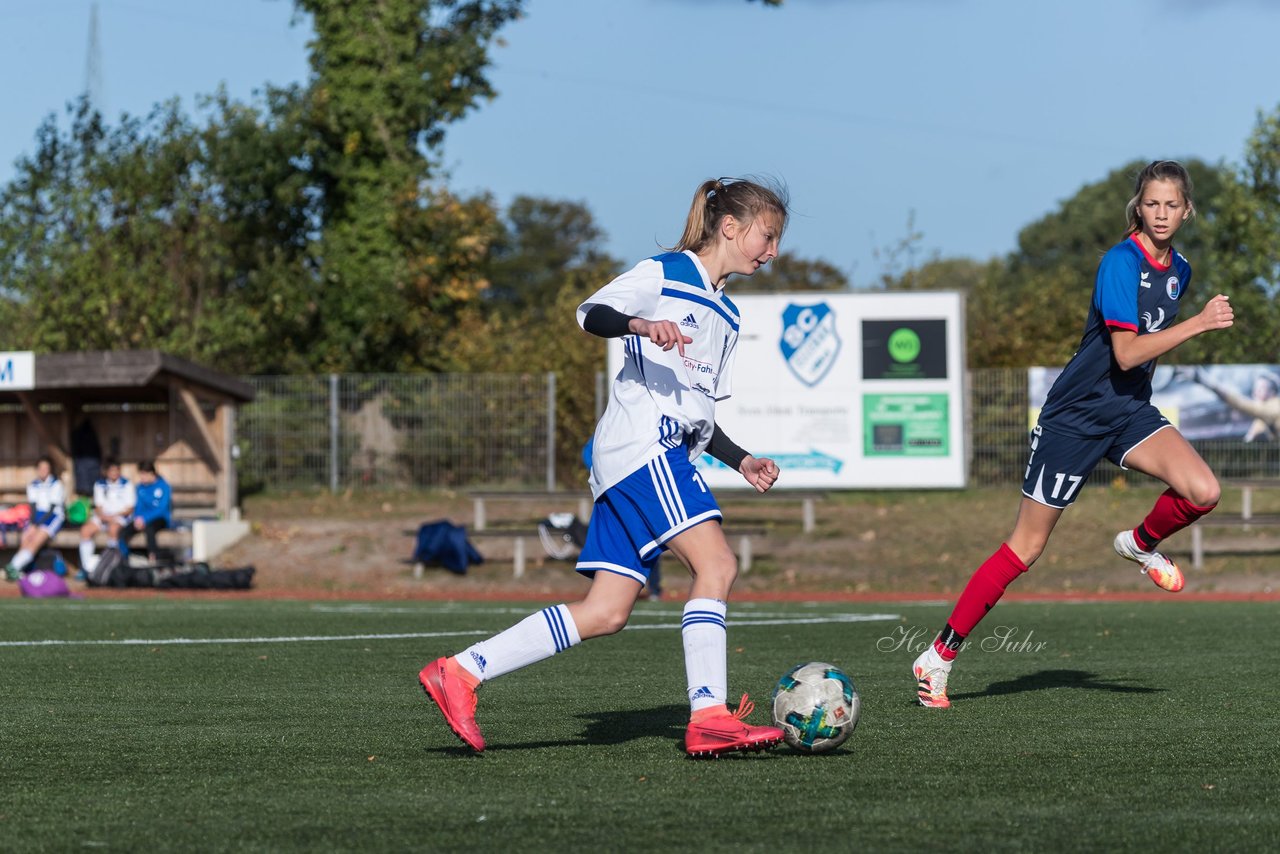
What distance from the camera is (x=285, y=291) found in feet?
95.1

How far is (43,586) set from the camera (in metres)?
18.2

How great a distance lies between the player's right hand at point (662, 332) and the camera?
15.8ft

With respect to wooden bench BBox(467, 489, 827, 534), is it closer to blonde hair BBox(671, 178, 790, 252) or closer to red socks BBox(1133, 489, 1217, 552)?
red socks BBox(1133, 489, 1217, 552)

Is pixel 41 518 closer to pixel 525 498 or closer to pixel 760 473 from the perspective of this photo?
pixel 525 498

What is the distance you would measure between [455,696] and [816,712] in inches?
45.3

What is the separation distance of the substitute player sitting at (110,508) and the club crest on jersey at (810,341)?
32.0 ft

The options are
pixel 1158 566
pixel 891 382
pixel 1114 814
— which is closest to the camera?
pixel 1114 814

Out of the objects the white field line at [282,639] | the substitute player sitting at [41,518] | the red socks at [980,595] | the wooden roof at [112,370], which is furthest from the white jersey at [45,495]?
the red socks at [980,595]

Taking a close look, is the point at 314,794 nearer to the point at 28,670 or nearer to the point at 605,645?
the point at 28,670

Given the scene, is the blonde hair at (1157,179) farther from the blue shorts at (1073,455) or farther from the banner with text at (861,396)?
the banner with text at (861,396)

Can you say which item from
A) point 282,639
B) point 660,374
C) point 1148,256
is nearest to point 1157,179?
point 1148,256

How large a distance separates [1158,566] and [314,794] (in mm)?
3990

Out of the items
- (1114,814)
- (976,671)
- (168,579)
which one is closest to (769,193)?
(1114,814)

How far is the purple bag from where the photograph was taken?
18156 millimetres
